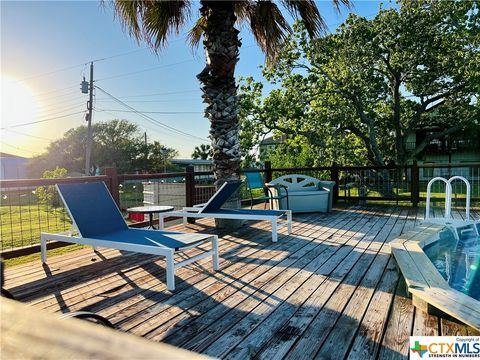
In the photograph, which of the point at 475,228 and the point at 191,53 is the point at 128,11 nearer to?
the point at 191,53

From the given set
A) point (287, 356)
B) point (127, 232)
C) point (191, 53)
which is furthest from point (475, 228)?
point (191, 53)

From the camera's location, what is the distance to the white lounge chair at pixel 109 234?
3.21 m

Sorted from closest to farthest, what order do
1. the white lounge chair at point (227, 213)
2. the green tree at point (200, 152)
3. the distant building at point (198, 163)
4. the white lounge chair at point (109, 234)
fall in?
the white lounge chair at point (109, 234) < the white lounge chair at point (227, 213) < the distant building at point (198, 163) < the green tree at point (200, 152)

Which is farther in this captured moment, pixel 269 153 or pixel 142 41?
pixel 269 153

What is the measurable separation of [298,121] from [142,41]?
28.8 ft

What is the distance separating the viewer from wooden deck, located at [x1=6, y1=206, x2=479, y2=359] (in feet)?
7.17

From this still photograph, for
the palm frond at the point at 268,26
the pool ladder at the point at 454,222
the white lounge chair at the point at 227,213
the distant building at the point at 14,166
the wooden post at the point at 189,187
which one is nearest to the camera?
the white lounge chair at the point at 227,213

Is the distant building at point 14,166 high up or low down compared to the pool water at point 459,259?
up

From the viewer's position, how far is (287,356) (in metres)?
2.02

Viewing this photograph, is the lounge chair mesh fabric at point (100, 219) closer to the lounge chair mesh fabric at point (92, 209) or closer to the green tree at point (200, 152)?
the lounge chair mesh fabric at point (92, 209)

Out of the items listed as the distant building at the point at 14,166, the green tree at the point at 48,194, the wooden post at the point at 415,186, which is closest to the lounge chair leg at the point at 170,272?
the wooden post at the point at 415,186

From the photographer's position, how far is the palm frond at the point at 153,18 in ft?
18.1

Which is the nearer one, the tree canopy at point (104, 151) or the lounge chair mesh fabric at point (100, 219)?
the lounge chair mesh fabric at point (100, 219)

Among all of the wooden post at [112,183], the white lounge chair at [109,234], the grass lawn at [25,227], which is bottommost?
the grass lawn at [25,227]
